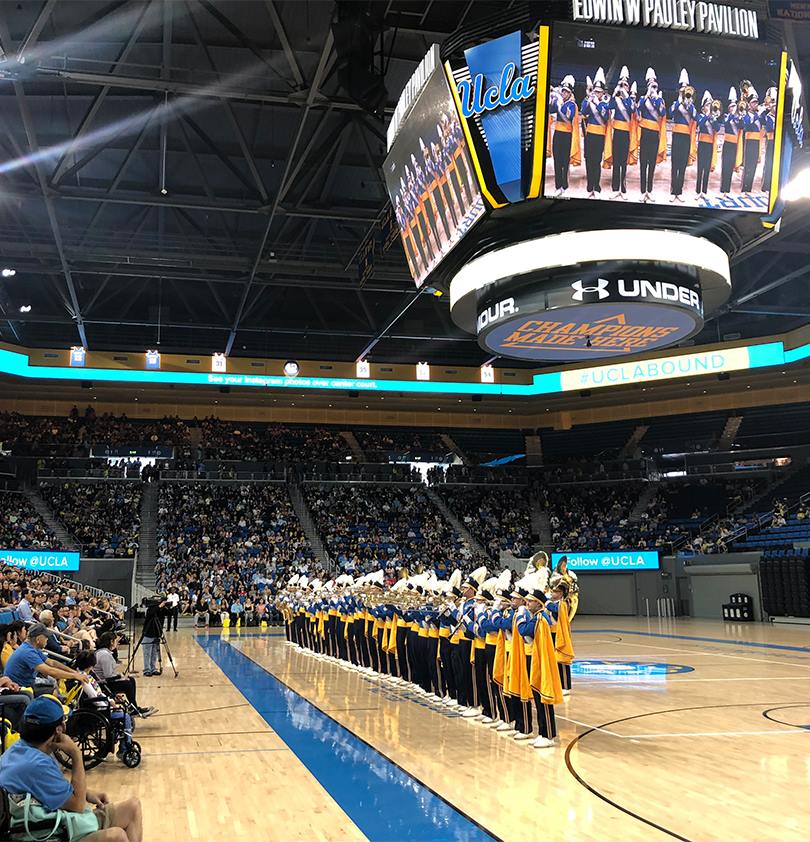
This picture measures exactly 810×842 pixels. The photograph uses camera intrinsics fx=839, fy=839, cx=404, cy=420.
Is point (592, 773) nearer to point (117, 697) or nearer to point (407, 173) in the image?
point (117, 697)

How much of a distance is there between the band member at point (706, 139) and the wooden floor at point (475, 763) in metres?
7.52

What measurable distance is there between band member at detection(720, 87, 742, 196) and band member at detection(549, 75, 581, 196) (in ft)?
7.46

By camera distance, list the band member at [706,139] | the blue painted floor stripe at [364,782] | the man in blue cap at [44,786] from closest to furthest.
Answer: the man in blue cap at [44,786] < the blue painted floor stripe at [364,782] < the band member at [706,139]

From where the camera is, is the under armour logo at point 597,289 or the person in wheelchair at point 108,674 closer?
the person in wheelchair at point 108,674

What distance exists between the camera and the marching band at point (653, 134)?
11.9 meters

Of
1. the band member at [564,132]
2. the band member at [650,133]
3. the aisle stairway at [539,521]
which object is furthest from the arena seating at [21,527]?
the band member at [650,133]

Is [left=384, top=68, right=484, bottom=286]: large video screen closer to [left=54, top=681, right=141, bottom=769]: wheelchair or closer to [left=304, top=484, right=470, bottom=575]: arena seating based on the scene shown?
[left=54, top=681, right=141, bottom=769]: wheelchair

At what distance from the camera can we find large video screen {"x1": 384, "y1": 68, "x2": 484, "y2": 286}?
40.9ft

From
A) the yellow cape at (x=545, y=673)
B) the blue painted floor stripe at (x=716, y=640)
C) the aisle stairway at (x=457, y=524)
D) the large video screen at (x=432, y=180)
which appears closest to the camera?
the yellow cape at (x=545, y=673)

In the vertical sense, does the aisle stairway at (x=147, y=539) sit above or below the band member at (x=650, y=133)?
below

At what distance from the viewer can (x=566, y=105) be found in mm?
11805

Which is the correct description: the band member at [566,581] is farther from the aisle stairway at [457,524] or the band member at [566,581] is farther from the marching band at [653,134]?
the aisle stairway at [457,524]

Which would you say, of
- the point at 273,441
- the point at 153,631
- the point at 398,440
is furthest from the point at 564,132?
the point at 398,440

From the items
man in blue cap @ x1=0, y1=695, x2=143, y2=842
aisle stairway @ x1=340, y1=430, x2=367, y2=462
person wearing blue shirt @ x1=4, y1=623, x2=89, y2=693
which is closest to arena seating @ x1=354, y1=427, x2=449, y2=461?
aisle stairway @ x1=340, y1=430, x2=367, y2=462
